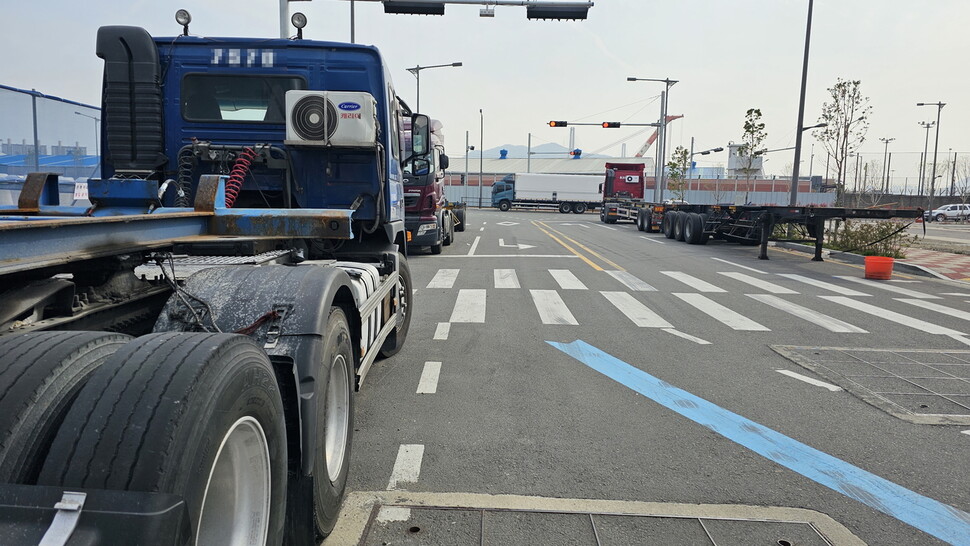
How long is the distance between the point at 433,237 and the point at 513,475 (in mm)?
13358

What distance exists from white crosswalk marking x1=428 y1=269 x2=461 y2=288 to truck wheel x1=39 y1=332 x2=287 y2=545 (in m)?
9.83

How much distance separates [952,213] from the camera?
2053 inches

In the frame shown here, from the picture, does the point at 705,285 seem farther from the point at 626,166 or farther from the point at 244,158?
the point at 626,166

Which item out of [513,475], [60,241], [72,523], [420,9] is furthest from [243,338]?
[420,9]

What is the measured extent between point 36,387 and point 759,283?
1300 centimetres

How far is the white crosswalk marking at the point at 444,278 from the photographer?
12.3m

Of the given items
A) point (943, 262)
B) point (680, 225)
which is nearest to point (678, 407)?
point (943, 262)

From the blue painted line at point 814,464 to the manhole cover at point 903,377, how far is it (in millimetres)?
1354

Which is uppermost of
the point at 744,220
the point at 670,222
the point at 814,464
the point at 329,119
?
the point at 329,119

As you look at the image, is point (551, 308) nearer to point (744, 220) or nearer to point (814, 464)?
point (814, 464)

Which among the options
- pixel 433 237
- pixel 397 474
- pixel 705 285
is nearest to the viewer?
pixel 397 474

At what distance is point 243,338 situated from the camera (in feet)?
7.77

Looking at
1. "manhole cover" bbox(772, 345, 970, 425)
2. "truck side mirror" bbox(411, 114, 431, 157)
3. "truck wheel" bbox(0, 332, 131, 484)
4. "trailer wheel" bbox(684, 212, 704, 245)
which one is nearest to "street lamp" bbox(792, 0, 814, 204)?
"trailer wheel" bbox(684, 212, 704, 245)

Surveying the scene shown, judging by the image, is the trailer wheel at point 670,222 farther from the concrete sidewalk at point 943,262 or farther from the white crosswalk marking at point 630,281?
the white crosswalk marking at point 630,281
